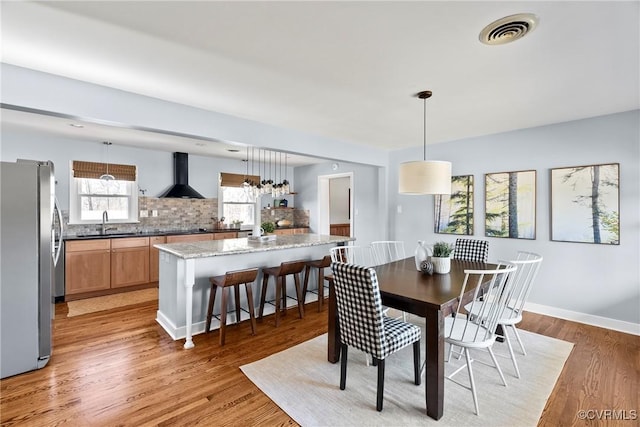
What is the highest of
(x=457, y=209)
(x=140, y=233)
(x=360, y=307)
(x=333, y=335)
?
(x=457, y=209)

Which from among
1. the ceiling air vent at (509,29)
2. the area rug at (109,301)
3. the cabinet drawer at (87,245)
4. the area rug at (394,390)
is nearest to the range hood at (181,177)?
the cabinet drawer at (87,245)

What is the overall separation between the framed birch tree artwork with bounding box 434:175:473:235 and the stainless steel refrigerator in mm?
4594

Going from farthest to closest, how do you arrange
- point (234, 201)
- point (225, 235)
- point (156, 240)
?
point (234, 201) → point (225, 235) → point (156, 240)

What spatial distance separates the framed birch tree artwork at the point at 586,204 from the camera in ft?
10.6

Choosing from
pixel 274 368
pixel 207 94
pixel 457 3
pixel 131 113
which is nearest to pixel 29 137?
pixel 131 113

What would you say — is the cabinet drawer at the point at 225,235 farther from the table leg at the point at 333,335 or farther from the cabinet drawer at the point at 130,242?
the table leg at the point at 333,335

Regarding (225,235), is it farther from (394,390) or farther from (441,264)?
(394,390)

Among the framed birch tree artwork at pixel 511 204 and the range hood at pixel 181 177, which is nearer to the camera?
the framed birch tree artwork at pixel 511 204

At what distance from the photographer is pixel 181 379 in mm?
2311

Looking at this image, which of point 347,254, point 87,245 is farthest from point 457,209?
point 87,245

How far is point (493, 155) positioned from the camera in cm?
411

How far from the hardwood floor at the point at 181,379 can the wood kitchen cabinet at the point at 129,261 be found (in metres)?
1.22

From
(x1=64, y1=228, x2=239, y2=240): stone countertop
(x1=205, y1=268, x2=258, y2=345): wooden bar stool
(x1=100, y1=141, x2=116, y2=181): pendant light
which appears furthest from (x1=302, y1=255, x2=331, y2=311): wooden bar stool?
(x1=100, y1=141, x2=116, y2=181): pendant light

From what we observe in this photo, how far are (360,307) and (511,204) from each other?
3042 millimetres
